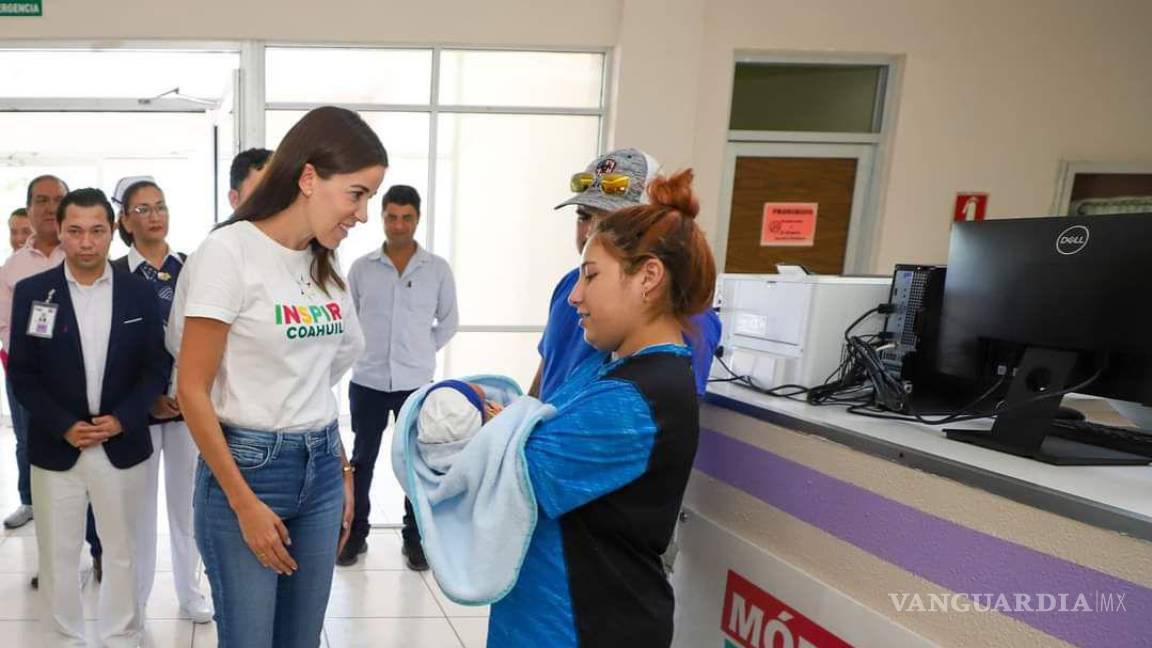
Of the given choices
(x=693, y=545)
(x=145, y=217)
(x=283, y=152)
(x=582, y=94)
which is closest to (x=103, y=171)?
(x=145, y=217)

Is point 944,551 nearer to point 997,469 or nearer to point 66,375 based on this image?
point 997,469

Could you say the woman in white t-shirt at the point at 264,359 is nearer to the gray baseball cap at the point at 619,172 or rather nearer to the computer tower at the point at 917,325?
the gray baseball cap at the point at 619,172

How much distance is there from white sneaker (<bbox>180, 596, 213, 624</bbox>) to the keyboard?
269 centimetres

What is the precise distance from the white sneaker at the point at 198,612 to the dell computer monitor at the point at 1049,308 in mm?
2549

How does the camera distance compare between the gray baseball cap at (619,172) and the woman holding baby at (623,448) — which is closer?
the woman holding baby at (623,448)

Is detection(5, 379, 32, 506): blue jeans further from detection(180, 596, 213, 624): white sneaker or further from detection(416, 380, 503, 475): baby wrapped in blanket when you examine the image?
detection(416, 380, 503, 475): baby wrapped in blanket

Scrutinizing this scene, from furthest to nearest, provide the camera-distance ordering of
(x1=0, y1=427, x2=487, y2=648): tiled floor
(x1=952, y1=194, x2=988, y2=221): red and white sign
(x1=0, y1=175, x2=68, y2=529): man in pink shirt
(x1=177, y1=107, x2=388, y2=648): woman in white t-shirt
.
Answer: (x1=952, y1=194, x2=988, y2=221): red and white sign → (x1=0, y1=175, x2=68, y2=529): man in pink shirt → (x1=0, y1=427, x2=487, y2=648): tiled floor → (x1=177, y1=107, x2=388, y2=648): woman in white t-shirt

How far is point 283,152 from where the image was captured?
115 centimetres

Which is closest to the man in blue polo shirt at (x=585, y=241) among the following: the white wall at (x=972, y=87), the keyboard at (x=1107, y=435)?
the keyboard at (x=1107, y=435)

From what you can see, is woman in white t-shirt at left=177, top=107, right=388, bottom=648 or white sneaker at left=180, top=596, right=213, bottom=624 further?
white sneaker at left=180, top=596, right=213, bottom=624

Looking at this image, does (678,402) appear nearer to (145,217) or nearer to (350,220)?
(350,220)

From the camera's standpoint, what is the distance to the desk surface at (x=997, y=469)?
32.2 inches

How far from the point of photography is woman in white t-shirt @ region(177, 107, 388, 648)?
1.09 m

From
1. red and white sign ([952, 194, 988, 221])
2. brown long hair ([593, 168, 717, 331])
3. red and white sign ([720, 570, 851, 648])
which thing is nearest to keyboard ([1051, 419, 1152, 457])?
red and white sign ([720, 570, 851, 648])
